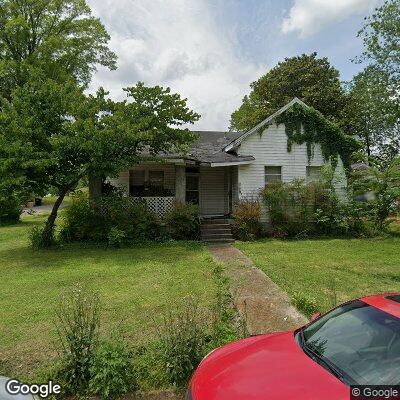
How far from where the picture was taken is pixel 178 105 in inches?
537

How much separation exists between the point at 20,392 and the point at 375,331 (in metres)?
2.98

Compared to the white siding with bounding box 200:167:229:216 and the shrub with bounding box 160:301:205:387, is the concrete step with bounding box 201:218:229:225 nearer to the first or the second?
the white siding with bounding box 200:167:229:216

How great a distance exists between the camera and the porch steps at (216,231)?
14406mm

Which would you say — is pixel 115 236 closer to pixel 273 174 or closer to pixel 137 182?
pixel 137 182

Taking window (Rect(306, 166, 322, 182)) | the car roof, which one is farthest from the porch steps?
the car roof

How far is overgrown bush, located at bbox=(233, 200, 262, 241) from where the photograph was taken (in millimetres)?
14938

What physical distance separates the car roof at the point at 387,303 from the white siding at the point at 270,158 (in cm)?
1260

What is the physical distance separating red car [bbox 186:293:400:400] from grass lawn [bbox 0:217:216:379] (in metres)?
2.49

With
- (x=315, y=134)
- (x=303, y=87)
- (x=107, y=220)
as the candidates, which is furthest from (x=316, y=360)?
(x=303, y=87)

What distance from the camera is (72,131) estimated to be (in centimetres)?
1187

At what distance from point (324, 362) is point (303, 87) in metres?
31.6

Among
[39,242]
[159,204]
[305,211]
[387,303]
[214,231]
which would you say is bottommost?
[39,242]

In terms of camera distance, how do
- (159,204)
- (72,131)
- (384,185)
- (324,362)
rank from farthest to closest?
(159,204) → (72,131) → (384,185) → (324,362)

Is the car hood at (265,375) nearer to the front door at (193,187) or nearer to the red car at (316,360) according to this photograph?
the red car at (316,360)
